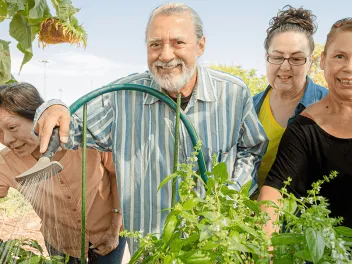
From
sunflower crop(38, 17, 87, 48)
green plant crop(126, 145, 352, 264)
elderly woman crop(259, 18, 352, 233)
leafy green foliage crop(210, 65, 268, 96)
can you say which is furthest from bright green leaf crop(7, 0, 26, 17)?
leafy green foliage crop(210, 65, 268, 96)

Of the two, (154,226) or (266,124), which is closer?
(154,226)

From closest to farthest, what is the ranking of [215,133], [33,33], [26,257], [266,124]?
[26,257] < [215,133] < [266,124] < [33,33]

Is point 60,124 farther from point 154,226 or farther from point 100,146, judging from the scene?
point 154,226

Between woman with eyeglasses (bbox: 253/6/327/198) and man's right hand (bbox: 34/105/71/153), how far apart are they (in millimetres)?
893

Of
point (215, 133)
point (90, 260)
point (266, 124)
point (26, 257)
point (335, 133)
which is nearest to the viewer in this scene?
point (26, 257)

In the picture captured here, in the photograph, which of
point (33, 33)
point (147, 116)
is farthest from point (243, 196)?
point (33, 33)

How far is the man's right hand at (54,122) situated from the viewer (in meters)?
1.27

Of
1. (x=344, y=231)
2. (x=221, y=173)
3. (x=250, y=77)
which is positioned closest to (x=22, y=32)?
(x=221, y=173)

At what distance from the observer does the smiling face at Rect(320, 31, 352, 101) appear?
1.48 m

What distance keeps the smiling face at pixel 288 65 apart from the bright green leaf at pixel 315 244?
1278 millimetres

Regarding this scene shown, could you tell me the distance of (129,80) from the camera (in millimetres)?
1798

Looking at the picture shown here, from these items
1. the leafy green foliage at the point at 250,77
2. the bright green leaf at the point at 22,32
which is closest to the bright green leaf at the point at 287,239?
the bright green leaf at the point at 22,32

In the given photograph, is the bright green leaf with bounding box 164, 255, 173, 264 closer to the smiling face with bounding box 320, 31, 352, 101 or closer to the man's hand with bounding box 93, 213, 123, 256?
the smiling face with bounding box 320, 31, 352, 101

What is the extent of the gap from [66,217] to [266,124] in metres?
0.91
